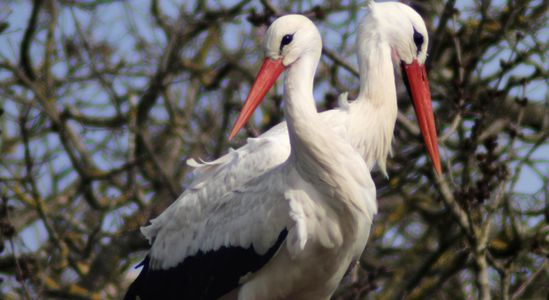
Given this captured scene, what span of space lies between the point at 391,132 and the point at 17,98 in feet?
15.0

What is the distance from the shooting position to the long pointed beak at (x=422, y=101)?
5.99 metres

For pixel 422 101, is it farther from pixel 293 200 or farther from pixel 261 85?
pixel 293 200

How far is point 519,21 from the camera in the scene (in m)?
8.38

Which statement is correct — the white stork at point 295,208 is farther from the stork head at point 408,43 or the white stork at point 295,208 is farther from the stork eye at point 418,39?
the stork eye at point 418,39

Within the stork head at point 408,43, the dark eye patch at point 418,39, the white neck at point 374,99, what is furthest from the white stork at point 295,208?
the dark eye patch at point 418,39

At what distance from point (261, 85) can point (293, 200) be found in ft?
2.14

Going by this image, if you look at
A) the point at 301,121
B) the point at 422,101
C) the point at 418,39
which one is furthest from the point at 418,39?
the point at 301,121

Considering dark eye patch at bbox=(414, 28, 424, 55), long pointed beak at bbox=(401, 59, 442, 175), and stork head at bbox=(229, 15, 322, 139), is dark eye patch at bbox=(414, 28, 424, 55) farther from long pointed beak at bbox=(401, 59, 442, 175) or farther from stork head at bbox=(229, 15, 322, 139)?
stork head at bbox=(229, 15, 322, 139)

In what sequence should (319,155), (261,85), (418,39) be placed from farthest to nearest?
(418,39) → (261,85) → (319,155)

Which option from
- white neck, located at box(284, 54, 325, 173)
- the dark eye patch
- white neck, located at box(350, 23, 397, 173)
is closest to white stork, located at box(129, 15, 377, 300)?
white neck, located at box(284, 54, 325, 173)

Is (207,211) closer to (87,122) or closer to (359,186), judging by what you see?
(359,186)

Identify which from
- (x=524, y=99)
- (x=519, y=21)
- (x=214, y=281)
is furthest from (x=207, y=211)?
(x=519, y=21)

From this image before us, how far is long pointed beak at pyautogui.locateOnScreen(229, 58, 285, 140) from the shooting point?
217 inches

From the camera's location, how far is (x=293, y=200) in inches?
210
